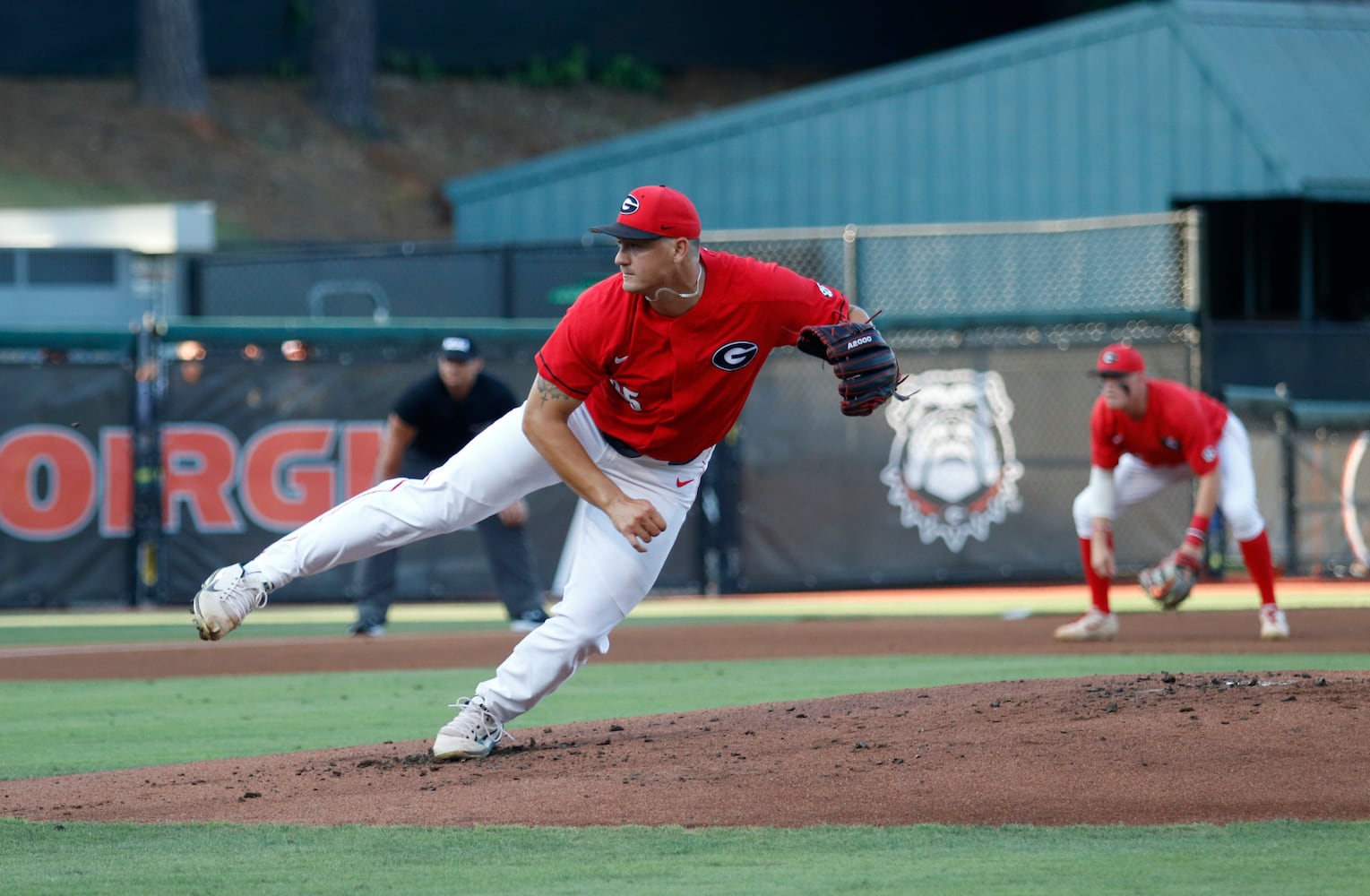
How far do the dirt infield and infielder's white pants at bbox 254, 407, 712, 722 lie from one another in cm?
38

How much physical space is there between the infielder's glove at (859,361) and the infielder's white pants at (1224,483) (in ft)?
15.9

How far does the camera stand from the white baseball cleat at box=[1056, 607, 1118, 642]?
1048 cm

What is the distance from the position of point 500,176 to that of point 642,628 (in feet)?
40.7

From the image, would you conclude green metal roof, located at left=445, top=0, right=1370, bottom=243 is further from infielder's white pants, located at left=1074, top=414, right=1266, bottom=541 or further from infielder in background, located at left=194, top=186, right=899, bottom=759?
infielder in background, located at left=194, top=186, right=899, bottom=759

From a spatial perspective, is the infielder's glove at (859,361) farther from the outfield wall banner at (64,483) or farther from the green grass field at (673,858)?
the outfield wall banner at (64,483)

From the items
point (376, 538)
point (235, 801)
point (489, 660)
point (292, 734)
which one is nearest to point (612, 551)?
point (376, 538)

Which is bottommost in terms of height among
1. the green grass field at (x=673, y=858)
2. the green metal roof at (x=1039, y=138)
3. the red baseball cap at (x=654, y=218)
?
the green grass field at (x=673, y=858)

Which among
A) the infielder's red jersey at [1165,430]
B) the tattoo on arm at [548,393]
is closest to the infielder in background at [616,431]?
the tattoo on arm at [548,393]

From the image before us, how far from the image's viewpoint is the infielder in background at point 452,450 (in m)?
11.0

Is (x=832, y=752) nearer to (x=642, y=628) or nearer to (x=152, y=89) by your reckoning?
(x=642, y=628)

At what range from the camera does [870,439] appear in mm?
15047

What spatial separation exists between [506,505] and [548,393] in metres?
0.51

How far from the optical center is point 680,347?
19.0 ft

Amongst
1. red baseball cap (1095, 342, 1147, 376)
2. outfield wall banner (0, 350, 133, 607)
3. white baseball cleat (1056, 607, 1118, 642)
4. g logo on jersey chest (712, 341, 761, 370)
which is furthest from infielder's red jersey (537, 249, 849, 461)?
outfield wall banner (0, 350, 133, 607)
